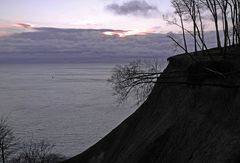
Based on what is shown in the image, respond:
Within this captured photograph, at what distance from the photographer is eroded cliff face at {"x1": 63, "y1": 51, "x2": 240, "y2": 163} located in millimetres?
13633

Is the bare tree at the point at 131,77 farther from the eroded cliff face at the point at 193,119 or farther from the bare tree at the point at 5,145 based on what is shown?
the bare tree at the point at 5,145

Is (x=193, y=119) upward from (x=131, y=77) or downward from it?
downward

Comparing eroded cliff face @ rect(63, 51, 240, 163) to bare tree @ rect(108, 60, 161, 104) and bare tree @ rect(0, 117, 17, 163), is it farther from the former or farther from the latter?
bare tree @ rect(0, 117, 17, 163)

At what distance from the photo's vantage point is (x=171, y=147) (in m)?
16.9

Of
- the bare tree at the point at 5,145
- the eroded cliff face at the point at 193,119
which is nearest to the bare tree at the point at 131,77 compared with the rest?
the eroded cliff face at the point at 193,119

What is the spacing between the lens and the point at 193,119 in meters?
16.6

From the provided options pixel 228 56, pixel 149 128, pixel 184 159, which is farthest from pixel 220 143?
pixel 149 128

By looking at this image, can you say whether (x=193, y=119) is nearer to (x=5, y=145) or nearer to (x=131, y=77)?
(x=131, y=77)

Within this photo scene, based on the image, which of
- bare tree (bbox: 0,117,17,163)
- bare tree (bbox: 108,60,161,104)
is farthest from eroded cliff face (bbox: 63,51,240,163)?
bare tree (bbox: 0,117,17,163)

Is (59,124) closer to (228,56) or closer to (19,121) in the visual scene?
(19,121)

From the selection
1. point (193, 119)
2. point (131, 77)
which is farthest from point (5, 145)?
point (193, 119)

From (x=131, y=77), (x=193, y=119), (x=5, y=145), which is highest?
(x=131, y=77)

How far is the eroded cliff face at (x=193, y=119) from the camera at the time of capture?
44.7 ft

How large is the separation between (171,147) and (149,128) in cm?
489
